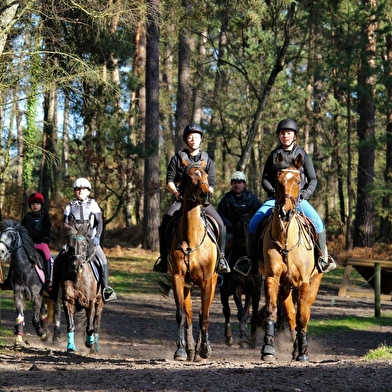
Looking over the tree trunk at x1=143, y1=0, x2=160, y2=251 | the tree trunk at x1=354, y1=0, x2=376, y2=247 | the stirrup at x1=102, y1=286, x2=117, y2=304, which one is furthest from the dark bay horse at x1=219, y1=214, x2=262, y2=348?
the tree trunk at x1=143, y1=0, x2=160, y2=251

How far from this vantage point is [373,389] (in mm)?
7320

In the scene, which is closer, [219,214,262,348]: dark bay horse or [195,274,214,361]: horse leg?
[195,274,214,361]: horse leg

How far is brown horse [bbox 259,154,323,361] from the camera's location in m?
10.1

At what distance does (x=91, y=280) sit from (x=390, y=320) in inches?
348

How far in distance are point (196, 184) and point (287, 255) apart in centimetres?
155

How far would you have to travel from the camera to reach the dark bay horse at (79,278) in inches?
483

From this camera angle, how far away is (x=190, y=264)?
10.9 meters

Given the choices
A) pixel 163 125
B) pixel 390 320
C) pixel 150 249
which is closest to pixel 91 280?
pixel 390 320

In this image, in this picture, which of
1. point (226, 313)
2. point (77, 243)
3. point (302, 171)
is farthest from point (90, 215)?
point (302, 171)

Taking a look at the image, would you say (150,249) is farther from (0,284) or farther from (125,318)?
(0,284)

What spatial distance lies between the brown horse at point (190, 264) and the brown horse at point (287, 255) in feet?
2.74

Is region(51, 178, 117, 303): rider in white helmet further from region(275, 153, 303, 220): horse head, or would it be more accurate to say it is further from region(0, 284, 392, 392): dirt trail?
region(275, 153, 303, 220): horse head

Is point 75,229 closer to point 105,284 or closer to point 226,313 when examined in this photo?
point 105,284

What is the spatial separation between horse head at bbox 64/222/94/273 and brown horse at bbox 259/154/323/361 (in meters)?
3.05
